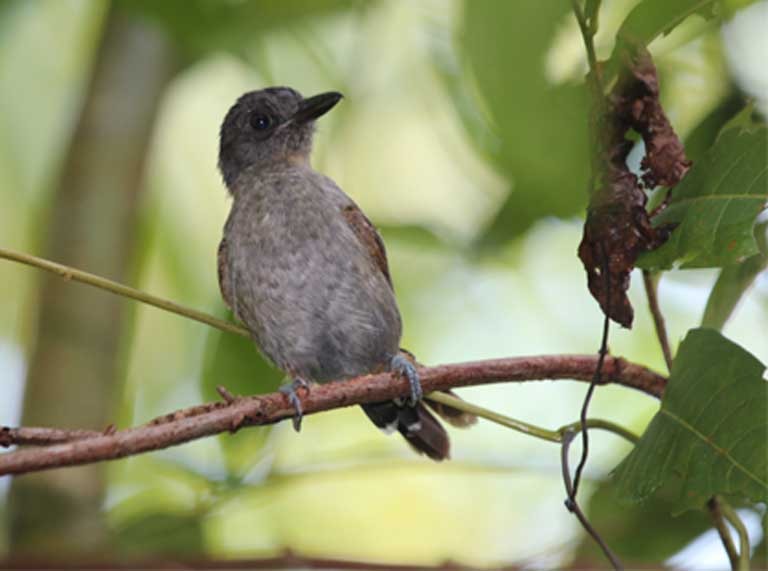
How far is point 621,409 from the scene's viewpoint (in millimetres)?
5086

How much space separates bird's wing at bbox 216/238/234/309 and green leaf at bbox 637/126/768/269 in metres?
1.98

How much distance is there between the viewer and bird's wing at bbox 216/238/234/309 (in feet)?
12.9

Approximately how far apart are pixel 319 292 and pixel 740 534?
1782 millimetres

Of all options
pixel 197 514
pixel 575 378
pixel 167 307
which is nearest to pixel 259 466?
pixel 197 514

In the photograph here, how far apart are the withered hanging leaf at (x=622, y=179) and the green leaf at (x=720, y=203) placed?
5 centimetres

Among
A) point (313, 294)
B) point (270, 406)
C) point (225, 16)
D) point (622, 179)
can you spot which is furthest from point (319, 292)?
point (622, 179)

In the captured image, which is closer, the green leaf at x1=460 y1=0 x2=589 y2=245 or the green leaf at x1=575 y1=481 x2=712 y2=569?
the green leaf at x1=460 y1=0 x2=589 y2=245

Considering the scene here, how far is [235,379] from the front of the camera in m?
3.48

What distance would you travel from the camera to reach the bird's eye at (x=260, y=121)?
4676 mm

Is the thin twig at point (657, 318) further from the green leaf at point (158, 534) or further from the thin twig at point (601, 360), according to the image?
the green leaf at point (158, 534)

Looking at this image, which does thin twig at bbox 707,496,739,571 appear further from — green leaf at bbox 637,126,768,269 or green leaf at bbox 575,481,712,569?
green leaf at bbox 575,481,712,569

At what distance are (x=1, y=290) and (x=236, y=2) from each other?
3.01 meters

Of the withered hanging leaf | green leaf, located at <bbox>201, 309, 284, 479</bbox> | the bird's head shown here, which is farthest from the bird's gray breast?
the withered hanging leaf

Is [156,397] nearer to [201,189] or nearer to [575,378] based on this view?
[201,189]
